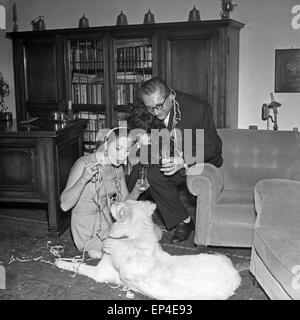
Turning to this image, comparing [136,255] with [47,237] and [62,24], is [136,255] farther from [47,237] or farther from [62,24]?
[62,24]

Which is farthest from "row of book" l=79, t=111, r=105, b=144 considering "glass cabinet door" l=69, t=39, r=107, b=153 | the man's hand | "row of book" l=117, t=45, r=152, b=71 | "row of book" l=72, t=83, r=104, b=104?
the man's hand

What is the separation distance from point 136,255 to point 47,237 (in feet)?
4.11

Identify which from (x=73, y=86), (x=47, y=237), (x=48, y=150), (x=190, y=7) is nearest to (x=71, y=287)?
(x=47, y=237)

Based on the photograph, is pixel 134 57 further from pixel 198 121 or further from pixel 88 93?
pixel 198 121

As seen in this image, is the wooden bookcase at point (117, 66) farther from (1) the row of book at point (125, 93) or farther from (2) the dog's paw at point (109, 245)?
(2) the dog's paw at point (109, 245)

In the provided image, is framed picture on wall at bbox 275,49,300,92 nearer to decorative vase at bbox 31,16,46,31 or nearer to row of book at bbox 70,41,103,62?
row of book at bbox 70,41,103,62

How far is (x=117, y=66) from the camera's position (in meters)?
4.79

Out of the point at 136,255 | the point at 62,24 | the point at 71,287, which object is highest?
the point at 62,24

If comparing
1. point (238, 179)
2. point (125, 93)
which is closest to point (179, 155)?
point (238, 179)

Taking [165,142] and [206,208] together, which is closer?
[206,208]

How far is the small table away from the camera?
10.9ft

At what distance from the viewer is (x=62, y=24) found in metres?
5.32

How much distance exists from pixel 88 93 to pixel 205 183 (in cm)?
243

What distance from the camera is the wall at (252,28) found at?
179 inches
